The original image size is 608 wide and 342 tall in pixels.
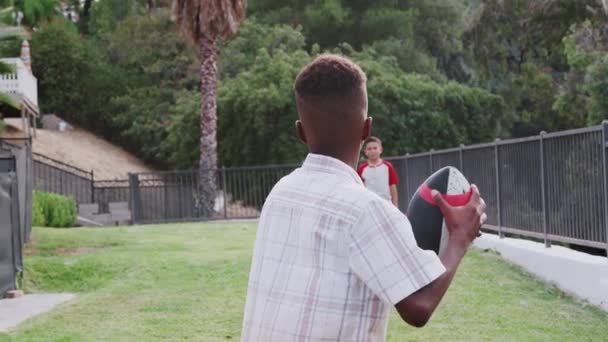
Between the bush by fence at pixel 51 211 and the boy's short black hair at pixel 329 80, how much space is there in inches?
825

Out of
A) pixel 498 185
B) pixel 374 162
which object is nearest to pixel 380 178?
pixel 374 162

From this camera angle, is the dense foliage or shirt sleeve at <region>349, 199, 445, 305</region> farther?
the dense foliage

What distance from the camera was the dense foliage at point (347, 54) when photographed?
27438 mm

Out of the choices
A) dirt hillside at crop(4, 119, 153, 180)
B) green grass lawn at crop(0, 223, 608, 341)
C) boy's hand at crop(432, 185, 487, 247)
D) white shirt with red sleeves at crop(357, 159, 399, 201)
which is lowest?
green grass lawn at crop(0, 223, 608, 341)

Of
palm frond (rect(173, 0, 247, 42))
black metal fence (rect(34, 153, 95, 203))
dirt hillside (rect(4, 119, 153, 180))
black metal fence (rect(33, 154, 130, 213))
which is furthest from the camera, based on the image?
dirt hillside (rect(4, 119, 153, 180))

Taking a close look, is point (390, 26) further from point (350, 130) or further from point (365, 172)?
point (350, 130)

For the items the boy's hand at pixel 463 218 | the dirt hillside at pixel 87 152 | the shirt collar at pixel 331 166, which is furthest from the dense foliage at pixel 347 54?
the shirt collar at pixel 331 166

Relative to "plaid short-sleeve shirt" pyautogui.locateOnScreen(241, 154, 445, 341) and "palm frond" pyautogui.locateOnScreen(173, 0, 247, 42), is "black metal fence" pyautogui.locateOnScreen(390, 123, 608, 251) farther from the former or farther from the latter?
"palm frond" pyautogui.locateOnScreen(173, 0, 247, 42)

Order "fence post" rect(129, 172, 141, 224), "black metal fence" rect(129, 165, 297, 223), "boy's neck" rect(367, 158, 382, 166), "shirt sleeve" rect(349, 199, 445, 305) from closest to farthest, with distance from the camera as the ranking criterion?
1. "shirt sleeve" rect(349, 199, 445, 305)
2. "boy's neck" rect(367, 158, 382, 166)
3. "fence post" rect(129, 172, 141, 224)
4. "black metal fence" rect(129, 165, 297, 223)

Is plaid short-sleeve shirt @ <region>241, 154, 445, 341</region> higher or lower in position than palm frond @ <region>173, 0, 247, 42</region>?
lower

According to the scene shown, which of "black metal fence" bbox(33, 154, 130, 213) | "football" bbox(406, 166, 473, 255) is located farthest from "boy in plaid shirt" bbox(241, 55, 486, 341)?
"black metal fence" bbox(33, 154, 130, 213)

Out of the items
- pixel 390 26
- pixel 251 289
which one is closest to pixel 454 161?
pixel 251 289

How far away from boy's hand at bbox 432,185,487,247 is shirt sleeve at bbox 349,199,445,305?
151mm

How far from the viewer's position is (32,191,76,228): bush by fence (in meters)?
23.5
